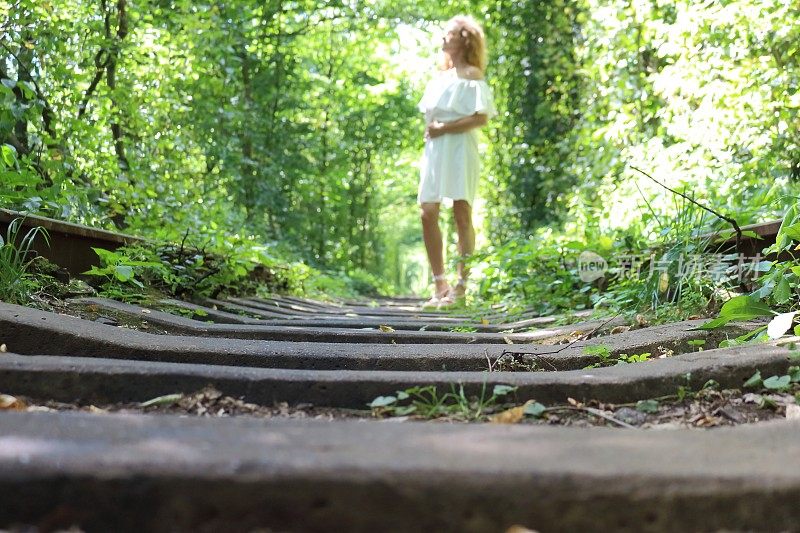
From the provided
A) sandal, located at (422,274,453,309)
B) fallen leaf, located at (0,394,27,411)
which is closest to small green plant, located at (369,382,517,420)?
fallen leaf, located at (0,394,27,411)

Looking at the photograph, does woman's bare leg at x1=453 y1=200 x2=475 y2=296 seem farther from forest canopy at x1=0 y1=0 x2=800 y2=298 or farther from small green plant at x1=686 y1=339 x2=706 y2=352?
small green plant at x1=686 y1=339 x2=706 y2=352

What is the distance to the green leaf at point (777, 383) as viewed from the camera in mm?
1418

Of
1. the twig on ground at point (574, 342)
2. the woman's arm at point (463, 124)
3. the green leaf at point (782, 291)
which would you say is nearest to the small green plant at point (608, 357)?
the twig on ground at point (574, 342)

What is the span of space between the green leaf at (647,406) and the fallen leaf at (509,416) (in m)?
0.26

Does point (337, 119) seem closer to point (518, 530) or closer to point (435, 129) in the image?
point (435, 129)

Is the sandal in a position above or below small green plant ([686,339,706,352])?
below

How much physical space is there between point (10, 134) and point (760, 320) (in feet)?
12.5

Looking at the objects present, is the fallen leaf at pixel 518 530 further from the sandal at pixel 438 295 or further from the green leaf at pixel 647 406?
the sandal at pixel 438 295

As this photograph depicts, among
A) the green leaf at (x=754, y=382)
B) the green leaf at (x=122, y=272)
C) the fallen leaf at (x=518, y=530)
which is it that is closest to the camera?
the fallen leaf at (x=518, y=530)

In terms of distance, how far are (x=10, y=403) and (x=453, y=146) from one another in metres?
4.37

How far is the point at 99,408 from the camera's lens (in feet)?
4.36

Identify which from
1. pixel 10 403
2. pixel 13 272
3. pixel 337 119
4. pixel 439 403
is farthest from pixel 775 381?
Answer: pixel 337 119

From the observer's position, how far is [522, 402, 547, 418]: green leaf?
4.48 ft

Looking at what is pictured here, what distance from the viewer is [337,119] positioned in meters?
13.9
